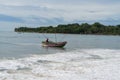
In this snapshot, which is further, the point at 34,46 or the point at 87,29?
the point at 87,29

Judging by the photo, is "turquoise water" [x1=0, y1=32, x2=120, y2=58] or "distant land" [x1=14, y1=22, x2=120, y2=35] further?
"distant land" [x1=14, y1=22, x2=120, y2=35]

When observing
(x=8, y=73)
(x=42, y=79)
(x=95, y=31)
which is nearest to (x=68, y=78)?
(x=42, y=79)

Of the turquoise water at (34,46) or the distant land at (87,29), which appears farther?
the distant land at (87,29)

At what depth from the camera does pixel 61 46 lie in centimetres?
4372

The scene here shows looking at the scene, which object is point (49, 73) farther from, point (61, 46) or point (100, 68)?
point (61, 46)

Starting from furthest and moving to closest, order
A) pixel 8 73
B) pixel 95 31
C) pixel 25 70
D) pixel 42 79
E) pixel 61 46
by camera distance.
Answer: pixel 95 31 < pixel 61 46 < pixel 25 70 < pixel 8 73 < pixel 42 79

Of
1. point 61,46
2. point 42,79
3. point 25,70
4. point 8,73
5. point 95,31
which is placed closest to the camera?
point 42,79

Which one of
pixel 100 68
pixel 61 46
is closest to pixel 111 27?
pixel 61 46

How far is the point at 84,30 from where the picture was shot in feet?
527

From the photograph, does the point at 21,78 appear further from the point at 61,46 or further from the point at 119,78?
the point at 61,46

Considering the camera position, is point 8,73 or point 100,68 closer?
point 8,73

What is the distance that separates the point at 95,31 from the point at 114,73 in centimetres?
14445

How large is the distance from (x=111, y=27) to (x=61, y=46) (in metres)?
121

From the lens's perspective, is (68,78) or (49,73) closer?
(68,78)
